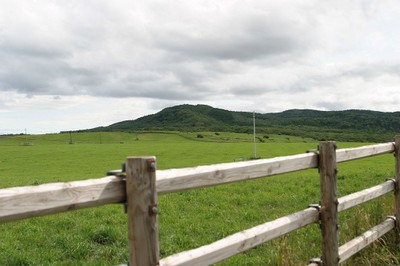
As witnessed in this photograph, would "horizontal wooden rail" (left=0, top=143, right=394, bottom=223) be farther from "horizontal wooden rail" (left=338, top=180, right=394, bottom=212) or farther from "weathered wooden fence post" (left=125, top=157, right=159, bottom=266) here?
"horizontal wooden rail" (left=338, top=180, right=394, bottom=212)

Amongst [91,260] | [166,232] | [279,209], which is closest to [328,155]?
[91,260]

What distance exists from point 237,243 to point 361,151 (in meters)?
3.15

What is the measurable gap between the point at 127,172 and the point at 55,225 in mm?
7149

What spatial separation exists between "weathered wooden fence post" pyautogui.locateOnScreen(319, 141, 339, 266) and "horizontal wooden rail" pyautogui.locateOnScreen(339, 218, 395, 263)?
30 centimetres

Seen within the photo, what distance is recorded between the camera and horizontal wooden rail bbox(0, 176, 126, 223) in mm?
2197

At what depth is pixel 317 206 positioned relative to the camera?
15.7 feet

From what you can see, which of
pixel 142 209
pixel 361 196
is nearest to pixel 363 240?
pixel 361 196

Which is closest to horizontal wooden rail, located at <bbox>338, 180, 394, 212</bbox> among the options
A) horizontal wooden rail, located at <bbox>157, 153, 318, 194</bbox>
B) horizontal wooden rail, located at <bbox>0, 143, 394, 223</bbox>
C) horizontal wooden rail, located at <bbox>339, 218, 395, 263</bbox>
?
horizontal wooden rail, located at <bbox>339, 218, 395, 263</bbox>

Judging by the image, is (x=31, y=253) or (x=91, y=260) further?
(x=31, y=253)

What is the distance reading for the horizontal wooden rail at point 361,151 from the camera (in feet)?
17.4

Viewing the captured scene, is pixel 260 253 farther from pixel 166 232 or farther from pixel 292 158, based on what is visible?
pixel 292 158

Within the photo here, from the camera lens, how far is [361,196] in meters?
5.83

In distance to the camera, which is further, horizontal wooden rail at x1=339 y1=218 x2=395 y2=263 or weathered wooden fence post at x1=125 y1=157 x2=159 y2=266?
horizontal wooden rail at x1=339 y1=218 x2=395 y2=263

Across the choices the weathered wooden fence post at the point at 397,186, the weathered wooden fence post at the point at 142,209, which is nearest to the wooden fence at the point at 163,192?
the weathered wooden fence post at the point at 142,209
